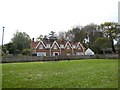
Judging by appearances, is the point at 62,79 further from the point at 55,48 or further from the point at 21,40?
the point at 21,40

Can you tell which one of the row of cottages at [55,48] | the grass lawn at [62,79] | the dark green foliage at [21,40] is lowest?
the grass lawn at [62,79]

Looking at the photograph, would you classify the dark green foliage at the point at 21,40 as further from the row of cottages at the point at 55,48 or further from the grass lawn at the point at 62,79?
the grass lawn at the point at 62,79

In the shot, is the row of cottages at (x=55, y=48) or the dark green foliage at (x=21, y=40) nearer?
the row of cottages at (x=55, y=48)

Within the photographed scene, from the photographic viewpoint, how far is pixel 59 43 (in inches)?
2744

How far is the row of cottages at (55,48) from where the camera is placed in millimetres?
66188

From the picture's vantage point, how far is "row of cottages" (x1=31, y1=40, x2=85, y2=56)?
217ft

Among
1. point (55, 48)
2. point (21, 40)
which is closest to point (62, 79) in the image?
point (55, 48)

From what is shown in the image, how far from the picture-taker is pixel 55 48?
68188 millimetres

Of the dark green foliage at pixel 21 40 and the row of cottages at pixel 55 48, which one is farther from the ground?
the dark green foliage at pixel 21 40

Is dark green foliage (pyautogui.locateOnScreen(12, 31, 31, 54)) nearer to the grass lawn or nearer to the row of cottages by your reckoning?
the row of cottages

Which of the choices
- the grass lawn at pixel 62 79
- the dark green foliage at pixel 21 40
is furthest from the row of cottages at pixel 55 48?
the grass lawn at pixel 62 79

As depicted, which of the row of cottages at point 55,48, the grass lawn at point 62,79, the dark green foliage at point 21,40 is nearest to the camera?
the grass lawn at point 62,79

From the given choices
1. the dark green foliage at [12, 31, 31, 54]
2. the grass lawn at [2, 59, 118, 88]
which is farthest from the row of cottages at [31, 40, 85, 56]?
the grass lawn at [2, 59, 118, 88]

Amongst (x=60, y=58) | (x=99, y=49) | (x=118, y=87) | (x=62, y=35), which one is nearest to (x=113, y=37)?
(x=99, y=49)
